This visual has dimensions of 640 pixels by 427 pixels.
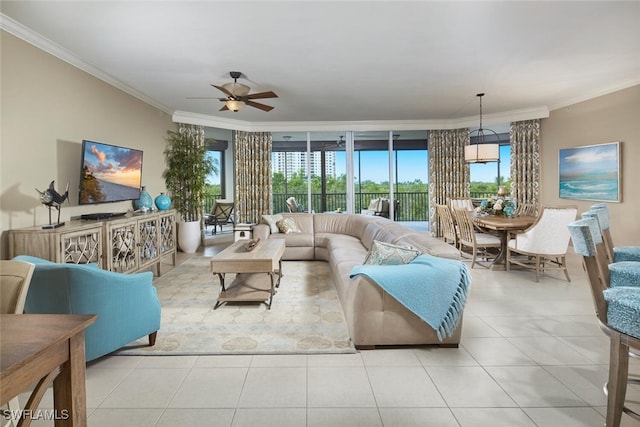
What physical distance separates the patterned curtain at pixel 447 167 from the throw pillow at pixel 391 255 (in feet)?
17.9

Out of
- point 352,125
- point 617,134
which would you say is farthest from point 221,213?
point 617,134

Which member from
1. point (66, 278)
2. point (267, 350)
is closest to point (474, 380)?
point (267, 350)

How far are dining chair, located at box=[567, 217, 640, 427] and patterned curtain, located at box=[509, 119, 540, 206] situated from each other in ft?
20.0

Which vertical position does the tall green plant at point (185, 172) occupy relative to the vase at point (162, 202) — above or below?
above

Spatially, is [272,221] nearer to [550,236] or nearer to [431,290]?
[431,290]

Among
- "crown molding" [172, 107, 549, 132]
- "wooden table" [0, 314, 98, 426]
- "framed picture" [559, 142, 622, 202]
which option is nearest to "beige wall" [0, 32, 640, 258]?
"framed picture" [559, 142, 622, 202]

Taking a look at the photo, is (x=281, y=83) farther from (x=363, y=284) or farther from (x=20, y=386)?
(x=20, y=386)

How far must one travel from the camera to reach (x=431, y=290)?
2.52m

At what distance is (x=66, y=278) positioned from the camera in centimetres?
219

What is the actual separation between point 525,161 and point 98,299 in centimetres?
773

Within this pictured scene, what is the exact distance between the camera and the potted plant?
6.50 meters

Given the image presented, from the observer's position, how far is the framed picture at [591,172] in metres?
5.46

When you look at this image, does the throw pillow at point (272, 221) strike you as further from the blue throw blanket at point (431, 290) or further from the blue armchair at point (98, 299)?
the blue throw blanket at point (431, 290)

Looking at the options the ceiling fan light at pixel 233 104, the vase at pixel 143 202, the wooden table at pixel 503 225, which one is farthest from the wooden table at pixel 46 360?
the wooden table at pixel 503 225
